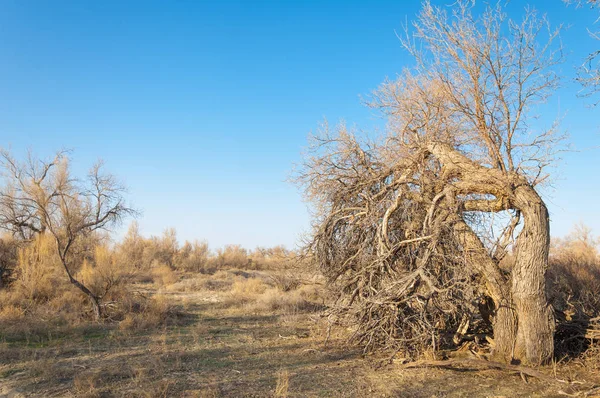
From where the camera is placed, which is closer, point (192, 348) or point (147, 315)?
point (192, 348)

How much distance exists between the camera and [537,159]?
7035 millimetres

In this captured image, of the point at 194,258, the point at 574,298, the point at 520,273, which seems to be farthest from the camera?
the point at 194,258

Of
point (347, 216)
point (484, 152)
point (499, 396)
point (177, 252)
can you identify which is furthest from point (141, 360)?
point (177, 252)

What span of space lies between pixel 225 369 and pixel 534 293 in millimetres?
5295

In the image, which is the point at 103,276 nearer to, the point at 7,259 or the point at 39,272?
the point at 39,272

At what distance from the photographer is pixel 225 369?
6898 millimetres

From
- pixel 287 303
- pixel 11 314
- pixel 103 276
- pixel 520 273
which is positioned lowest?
pixel 287 303

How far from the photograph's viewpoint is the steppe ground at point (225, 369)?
579cm

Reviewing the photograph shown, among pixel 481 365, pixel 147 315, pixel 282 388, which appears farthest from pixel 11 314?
pixel 481 365

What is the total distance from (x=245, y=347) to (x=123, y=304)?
5188 mm

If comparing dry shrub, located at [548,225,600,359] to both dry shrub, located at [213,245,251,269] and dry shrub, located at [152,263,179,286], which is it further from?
dry shrub, located at [213,245,251,269]

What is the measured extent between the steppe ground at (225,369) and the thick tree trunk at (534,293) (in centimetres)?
36

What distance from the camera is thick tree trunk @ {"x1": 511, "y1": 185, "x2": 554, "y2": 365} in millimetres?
6539

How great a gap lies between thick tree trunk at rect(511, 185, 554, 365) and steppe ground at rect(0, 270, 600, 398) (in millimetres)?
362
